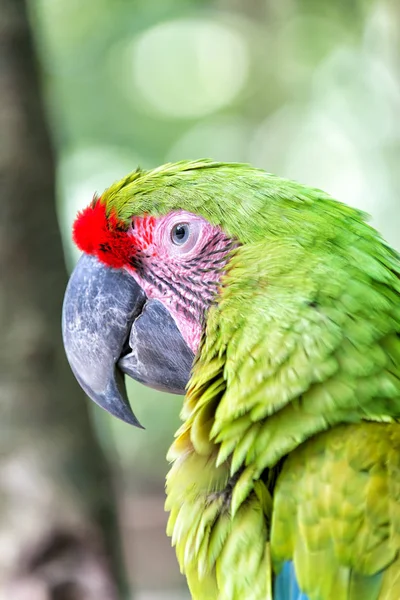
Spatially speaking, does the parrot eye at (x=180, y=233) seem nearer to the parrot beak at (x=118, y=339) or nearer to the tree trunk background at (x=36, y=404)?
the parrot beak at (x=118, y=339)

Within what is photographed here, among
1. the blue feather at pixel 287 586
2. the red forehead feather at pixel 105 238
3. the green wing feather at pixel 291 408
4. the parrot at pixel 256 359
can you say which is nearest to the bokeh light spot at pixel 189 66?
the red forehead feather at pixel 105 238

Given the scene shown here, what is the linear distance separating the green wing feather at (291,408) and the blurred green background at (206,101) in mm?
4368

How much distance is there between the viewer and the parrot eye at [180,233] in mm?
1564

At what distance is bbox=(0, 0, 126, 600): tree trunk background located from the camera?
7.07 feet

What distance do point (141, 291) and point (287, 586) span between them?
2.43 feet

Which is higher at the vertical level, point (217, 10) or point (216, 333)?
point (217, 10)

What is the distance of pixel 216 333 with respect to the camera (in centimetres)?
145

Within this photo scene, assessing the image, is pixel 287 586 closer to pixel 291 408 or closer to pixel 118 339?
pixel 291 408

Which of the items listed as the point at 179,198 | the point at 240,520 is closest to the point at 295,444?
the point at 240,520

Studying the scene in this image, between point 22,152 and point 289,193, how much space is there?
1296mm

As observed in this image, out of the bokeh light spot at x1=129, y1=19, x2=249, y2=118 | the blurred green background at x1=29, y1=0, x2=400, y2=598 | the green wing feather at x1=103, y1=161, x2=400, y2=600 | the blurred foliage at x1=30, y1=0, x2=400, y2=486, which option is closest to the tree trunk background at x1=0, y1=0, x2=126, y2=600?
the green wing feather at x1=103, y1=161, x2=400, y2=600

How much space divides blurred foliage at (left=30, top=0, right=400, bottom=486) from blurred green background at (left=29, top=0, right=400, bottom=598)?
0.01m

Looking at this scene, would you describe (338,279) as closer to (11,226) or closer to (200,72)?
(11,226)

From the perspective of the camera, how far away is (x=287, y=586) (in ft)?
4.11
